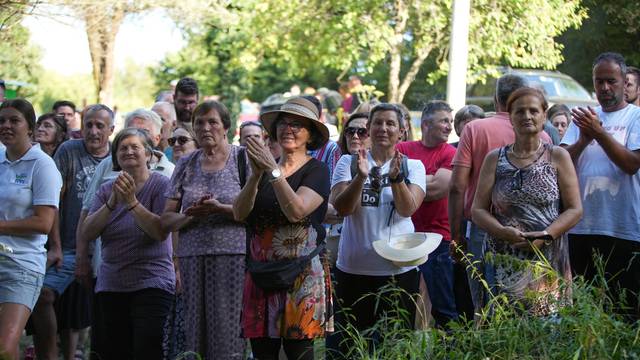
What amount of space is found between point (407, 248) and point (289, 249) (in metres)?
0.92

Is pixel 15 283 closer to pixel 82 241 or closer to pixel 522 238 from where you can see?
pixel 82 241

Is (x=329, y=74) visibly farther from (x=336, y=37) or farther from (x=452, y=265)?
(x=452, y=265)

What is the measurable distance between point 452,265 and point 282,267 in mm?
2764

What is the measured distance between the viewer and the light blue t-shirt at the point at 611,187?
6.93m

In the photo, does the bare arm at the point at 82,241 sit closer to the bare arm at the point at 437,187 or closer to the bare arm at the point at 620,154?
the bare arm at the point at 437,187

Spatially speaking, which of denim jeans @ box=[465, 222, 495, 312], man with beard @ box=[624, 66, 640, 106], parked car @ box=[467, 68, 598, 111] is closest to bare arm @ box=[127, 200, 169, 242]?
denim jeans @ box=[465, 222, 495, 312]

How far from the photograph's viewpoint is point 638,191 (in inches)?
275

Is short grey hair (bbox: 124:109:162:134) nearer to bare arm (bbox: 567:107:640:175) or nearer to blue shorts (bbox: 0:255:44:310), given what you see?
blue shorts (bbox: 0:255:44:310)

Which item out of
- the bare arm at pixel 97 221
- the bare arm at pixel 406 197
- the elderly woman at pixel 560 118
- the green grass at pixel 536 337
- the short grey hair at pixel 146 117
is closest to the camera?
the green grass at pixel 536 337

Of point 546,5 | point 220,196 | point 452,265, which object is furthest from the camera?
point 546,5

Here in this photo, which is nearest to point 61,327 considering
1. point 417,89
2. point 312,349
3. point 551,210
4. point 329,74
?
point 312,349

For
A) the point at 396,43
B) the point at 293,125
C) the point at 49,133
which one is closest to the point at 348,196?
the point at 293,125

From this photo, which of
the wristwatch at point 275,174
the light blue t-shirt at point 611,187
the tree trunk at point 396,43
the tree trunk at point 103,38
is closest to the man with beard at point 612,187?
the light blue t-shirt at point 611,187

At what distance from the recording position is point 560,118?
1127cm
